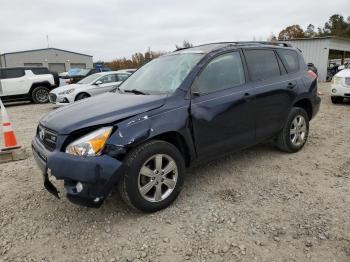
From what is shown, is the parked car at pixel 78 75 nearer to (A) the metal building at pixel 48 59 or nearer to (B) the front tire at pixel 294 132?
(B) the front tire at pixel 294 132

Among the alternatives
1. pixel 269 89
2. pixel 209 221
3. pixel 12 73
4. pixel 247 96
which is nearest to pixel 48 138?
pixel 209 221

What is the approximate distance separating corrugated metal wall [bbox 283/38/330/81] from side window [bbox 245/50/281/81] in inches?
792

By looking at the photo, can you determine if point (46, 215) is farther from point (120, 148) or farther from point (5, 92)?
point (5, 92)

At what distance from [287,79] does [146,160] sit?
276 cm

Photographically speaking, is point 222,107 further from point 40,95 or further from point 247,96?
point 40,95

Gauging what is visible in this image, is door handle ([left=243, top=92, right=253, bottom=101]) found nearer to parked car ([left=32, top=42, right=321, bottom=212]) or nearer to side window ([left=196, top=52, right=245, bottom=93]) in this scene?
parked car ([left=32, top=42, right=321, bottom=212])

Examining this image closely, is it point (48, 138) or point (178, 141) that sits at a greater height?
point (48, 138)

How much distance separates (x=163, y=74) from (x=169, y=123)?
3.34 feet

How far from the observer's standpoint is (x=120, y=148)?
2885mm

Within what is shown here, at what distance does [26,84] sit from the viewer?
13656mm

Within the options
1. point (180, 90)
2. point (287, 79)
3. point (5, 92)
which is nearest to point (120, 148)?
point (180, 90)

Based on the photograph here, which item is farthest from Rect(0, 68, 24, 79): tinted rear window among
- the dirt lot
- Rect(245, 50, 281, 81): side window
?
Rect(245, 50, 281, 81): side window

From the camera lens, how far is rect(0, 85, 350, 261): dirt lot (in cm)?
268

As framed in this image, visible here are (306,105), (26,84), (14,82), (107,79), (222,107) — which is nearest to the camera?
(222,107)
